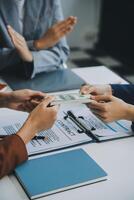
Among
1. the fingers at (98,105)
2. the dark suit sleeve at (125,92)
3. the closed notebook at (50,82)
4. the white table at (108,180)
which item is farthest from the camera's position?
the closed notebook at (50,82)

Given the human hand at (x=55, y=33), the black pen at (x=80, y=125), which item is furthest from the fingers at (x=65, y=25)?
the black pen at (x=80, y=125)

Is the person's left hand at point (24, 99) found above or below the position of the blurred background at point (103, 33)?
above

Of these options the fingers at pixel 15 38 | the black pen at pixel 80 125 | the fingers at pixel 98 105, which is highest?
the fingers at pixel 15 38

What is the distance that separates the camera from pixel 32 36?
169 centimetres

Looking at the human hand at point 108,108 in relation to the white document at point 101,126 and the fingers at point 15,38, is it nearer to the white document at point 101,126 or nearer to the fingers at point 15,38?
the white document at point 101,126

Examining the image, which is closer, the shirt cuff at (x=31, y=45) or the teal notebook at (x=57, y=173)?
the teal notebook at (x=57, y=173)

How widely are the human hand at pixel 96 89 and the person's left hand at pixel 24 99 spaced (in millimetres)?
176

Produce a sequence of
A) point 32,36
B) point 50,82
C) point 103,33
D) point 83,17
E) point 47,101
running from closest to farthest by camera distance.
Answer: point 47,101
point 50,82
point 32,36
point 83,17
point 103,33

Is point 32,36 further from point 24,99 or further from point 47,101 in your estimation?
point 47,101

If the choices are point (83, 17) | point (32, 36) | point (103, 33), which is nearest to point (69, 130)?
point (32, 36)

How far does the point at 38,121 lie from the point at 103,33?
10.7 ft

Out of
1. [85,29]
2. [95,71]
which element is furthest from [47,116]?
[85,29]

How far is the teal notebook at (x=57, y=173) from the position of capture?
32.3 inches

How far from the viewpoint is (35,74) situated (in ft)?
5.01
